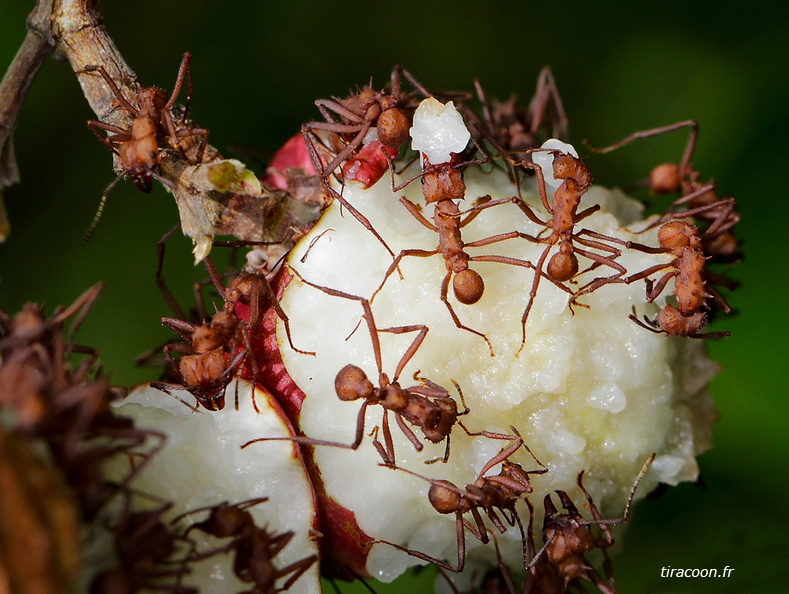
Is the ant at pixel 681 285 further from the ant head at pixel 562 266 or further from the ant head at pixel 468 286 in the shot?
the ant head at pixel 468 286

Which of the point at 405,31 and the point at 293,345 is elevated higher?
the point at 405,31

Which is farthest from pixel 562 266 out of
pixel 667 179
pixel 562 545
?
pixel 667 179

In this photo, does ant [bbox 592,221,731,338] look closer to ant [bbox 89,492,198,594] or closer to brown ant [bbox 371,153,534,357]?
brown ant [bbox 371,153,534,357]

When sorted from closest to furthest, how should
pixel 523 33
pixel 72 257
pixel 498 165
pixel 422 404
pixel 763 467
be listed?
pixel 422 404, pixel 498 165, pixel 763 467, pixel 72 257, pixel 523 33

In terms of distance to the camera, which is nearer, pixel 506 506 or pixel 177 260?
pixel 506 506

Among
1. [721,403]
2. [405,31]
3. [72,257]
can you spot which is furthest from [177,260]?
[721,403]

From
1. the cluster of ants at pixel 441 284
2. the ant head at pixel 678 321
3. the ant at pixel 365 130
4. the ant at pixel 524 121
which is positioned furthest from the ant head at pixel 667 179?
the ant at pixel 365 130

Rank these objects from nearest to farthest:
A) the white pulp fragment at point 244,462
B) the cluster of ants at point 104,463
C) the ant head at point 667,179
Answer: the cluster of ants at point 104,463 → the white pulp fragment at point 244,462 → the ant head at point 667,179

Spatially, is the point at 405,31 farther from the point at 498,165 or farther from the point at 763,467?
the point at 763,467
